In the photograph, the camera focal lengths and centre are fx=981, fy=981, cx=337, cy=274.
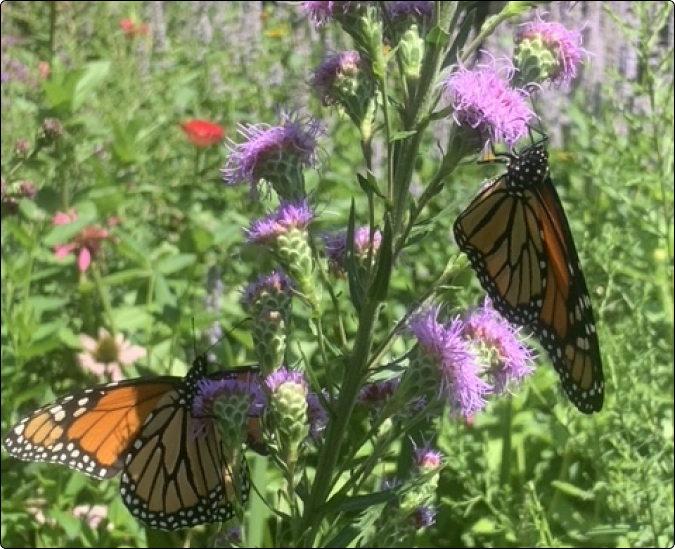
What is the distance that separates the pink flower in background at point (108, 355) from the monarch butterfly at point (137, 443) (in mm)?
727

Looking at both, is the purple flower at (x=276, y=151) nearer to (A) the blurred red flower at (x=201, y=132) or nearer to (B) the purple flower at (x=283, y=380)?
(B) the purple flower at (x=283, y=380)

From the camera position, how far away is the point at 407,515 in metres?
1.52

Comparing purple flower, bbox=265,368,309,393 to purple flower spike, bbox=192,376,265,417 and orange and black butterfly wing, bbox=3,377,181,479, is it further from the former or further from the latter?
orange and black butterfly wing, bbox=3,377,181,479

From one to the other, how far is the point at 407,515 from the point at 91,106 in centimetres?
298

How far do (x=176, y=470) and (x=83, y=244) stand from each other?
3.75 ft

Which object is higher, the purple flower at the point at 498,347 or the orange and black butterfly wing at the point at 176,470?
the purple flower at the point at 498,347

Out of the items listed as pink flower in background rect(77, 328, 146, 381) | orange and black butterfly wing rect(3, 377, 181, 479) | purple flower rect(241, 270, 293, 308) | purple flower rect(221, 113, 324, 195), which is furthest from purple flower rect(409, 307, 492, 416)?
pink flower in background rect(77, 328, 146, 381)

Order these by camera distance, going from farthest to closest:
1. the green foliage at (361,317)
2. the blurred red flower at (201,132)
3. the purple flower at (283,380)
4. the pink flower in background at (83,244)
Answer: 1. the blurred red flower at (201,132)
2. the pink flower in background at (83,244)
3. the green foliage at (361,317)
4. the purple flower at (283,380)

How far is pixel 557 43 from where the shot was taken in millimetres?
1429

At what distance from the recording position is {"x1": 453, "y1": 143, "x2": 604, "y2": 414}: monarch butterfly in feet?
4.83

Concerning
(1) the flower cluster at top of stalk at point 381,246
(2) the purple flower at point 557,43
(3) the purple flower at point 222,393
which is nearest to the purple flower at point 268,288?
(1) the flower cluster at top of stalk at point 381,246

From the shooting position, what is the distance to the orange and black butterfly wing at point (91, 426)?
182 cm

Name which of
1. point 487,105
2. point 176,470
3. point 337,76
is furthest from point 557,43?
point 176,470

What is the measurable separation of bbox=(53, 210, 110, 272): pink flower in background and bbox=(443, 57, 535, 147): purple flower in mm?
1631
